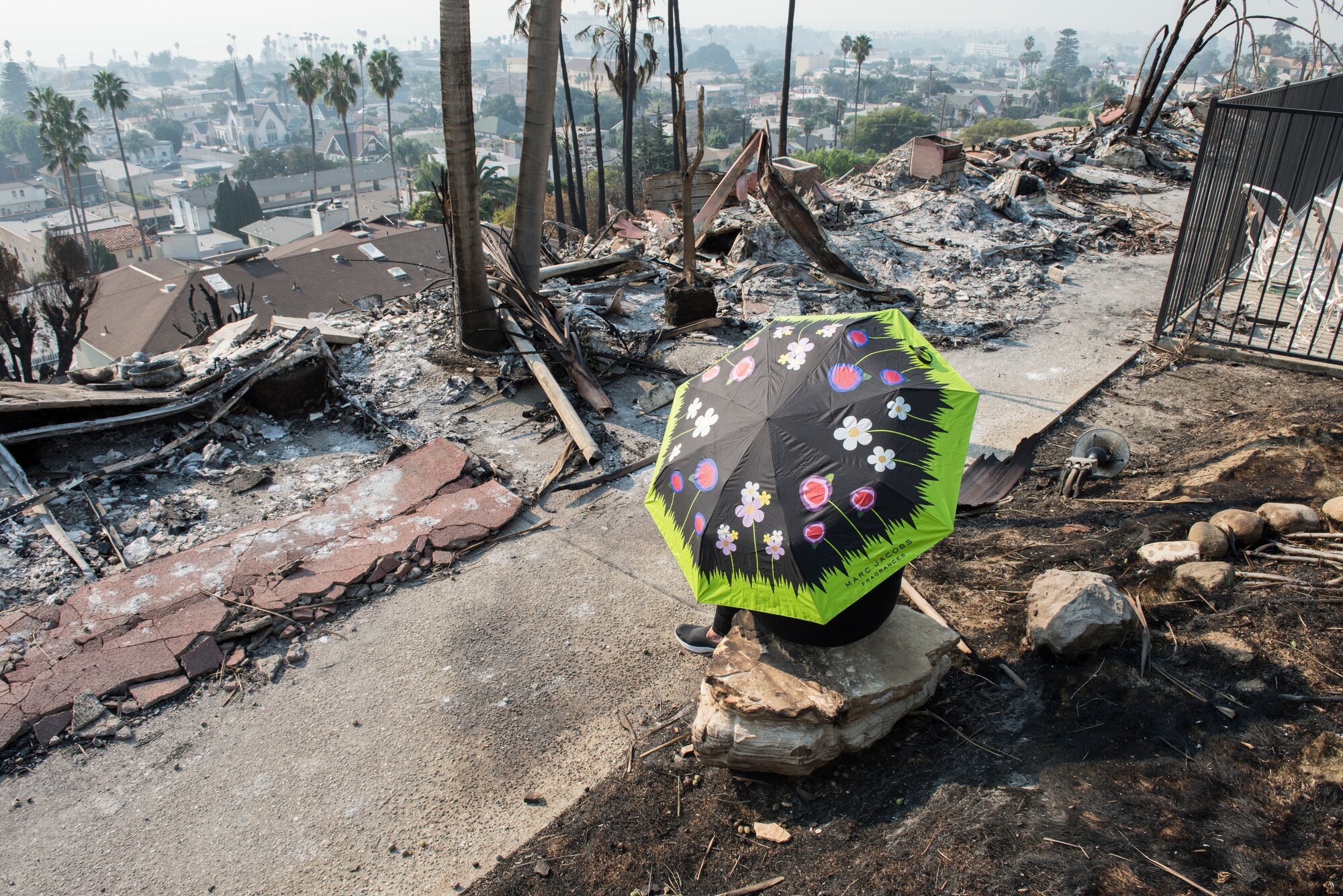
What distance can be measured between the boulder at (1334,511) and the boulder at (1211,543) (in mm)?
478

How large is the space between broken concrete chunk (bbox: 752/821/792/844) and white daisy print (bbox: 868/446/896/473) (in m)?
1.51

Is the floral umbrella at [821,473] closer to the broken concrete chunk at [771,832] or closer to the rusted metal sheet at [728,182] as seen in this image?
the broken concrete chunk at [771,832]

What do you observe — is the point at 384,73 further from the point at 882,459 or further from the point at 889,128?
the point at 889,128

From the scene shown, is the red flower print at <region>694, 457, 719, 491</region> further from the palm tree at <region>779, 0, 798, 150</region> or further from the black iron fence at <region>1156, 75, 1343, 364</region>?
the palm tree at <region>779, 0, 798, 150</region>

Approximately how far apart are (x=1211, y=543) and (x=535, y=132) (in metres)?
6.46

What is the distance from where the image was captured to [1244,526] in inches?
151

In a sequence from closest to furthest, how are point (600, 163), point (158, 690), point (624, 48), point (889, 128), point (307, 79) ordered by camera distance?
1. point (158, 690)
2. point (624, 48)
3. point (600, 163)
4. point (307, 79)
5. point (889, 128)

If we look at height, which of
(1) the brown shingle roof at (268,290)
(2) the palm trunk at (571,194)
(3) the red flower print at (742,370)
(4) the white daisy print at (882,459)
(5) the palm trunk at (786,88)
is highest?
(5) the palm trunk at (786,88)

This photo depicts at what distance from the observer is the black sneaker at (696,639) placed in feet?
13.7

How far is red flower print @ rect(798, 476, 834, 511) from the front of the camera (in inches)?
116

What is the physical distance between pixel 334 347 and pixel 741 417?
19.3 feet

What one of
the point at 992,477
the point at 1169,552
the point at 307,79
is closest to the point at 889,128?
the point at 307,79

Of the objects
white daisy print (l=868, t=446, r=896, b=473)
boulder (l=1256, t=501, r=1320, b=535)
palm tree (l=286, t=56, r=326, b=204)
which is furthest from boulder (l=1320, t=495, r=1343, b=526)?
palm tree (l=286, t=56, r=326, b=204)

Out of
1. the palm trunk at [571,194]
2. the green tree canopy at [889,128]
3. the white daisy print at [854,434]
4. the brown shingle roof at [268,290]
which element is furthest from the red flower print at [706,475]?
the green tree canopy at [889,128]
